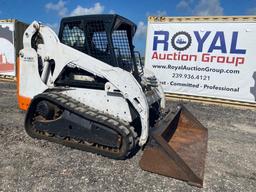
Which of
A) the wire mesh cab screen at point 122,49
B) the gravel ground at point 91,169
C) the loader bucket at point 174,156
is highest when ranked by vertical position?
the wire mesh cab screen at point 122,49

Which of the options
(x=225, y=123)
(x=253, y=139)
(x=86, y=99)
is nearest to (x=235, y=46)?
(x=225, y=123)

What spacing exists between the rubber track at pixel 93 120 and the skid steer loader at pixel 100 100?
16 mm

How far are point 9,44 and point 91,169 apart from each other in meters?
11.3

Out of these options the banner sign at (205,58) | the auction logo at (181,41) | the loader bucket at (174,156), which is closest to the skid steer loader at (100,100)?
the loader bucket at (174,156)

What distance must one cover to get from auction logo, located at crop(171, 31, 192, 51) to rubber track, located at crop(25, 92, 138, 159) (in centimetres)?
640

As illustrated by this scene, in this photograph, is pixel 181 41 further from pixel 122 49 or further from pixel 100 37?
pixel 100 37

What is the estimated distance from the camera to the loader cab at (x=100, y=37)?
12.6 feet

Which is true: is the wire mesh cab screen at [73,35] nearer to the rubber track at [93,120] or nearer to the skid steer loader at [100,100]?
the skid steer loader at [100,100]

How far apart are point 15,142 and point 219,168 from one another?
3.70 metres

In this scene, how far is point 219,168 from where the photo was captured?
3.50 meters

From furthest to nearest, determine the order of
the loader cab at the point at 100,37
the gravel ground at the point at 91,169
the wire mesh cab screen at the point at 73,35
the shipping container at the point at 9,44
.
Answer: the shipping container at the point at 9,44, the wire mesh cab screen at the point at 73,35, the loader cab at the point at 100,37, the gravel ground at the point at 91,169

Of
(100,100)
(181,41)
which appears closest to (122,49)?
(100,100)

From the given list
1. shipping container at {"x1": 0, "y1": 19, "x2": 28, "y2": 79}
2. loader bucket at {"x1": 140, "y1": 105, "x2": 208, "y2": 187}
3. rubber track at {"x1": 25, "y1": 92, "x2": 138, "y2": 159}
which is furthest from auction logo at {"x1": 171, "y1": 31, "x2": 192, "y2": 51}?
shipping container at {"x1": 0, "y1": 19, "x2": 28, "y2": 79}

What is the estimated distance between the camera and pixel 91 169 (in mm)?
3203
